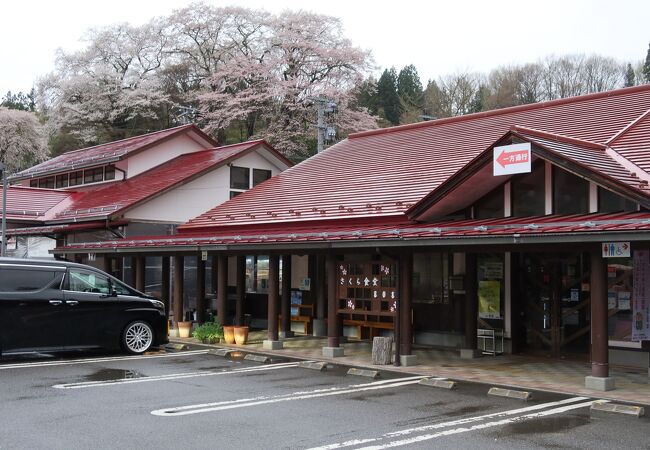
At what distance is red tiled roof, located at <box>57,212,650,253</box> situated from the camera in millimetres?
9453

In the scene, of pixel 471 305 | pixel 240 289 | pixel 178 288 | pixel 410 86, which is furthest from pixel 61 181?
pixel 410 86

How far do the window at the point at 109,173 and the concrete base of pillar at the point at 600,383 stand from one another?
20364 millimetres

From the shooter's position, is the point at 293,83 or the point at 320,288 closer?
the point at 320,288

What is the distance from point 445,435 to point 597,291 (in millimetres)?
4054

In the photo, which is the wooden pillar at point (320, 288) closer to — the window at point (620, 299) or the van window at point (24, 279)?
the van window at point (24, 279)

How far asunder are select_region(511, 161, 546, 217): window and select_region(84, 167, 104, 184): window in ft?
60.0

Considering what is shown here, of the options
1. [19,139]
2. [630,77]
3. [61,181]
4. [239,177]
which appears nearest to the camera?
[239,177]

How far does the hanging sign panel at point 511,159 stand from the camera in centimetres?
1171

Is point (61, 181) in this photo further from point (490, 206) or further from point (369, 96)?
point (369, 96)

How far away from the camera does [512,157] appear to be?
469 inches

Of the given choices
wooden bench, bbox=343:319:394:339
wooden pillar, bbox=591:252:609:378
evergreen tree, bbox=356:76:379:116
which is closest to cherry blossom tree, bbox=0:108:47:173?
evergreen tree, bbox=356:76:379:116

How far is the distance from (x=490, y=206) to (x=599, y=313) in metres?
4.20

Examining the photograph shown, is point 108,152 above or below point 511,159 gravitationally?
above

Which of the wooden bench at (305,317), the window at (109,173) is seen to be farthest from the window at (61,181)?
the wooden bench at (305,317)
